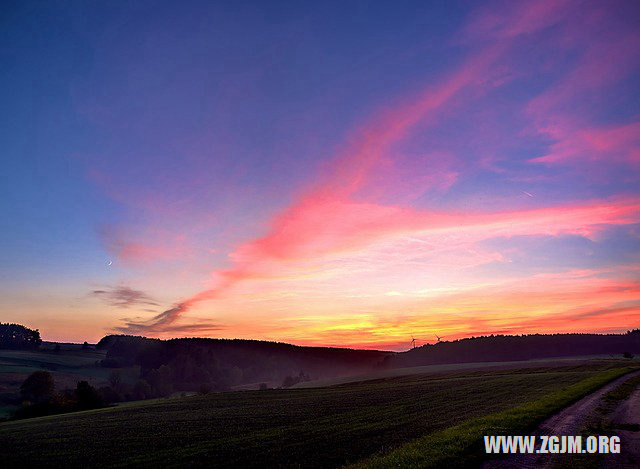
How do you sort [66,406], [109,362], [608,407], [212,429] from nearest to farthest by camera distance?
[608,407] < [212,429] < [66,406] < [109,362]

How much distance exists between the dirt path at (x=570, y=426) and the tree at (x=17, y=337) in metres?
235

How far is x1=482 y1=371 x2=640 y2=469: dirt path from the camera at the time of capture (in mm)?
15102

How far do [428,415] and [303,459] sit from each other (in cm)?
1738

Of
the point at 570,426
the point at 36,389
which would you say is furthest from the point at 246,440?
the point at 36,389

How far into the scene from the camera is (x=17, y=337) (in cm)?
19400

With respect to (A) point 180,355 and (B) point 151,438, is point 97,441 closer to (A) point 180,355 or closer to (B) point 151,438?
(B) point 151,438

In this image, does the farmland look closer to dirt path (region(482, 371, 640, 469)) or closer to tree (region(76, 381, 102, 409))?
tree (region(76, 381, 102, 409))

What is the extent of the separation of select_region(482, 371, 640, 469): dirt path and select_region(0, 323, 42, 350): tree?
771ft

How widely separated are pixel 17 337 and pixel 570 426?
24004 cm

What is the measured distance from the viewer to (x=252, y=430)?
34000 millimetres

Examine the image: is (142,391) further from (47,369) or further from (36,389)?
(47,369)

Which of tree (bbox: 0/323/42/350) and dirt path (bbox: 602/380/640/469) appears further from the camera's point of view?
tree (bbox: 0/323/42/350)

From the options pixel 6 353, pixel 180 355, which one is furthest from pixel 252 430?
pixel 6 353

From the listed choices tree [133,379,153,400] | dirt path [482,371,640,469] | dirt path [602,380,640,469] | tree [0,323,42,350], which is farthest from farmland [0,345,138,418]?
dirt path [602,380,640,469]
